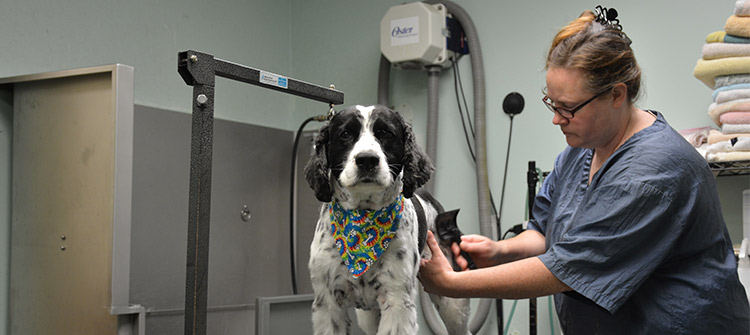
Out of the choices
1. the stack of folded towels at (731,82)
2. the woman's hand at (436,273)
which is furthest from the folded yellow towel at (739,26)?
the woman's hand at (436,273)

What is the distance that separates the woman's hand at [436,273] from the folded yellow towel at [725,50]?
1.42m

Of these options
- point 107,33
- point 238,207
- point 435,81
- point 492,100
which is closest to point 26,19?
point 107,33

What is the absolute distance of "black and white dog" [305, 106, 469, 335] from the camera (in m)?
1.62

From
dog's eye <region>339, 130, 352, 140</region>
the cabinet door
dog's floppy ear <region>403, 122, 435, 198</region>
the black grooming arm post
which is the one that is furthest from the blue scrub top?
the cabinet door

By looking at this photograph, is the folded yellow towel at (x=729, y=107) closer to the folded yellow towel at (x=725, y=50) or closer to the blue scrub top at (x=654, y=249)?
the folded yellow towel at (x=725, y=50)

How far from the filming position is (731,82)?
2453mm

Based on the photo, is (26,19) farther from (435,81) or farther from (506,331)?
(506,331)

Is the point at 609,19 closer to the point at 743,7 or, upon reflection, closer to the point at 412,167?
the point at 412,167

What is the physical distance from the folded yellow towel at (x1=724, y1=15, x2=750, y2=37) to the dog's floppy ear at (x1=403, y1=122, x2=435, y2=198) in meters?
1.40

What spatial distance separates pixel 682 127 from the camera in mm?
2904

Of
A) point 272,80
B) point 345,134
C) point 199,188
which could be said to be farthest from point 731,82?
point 199,188

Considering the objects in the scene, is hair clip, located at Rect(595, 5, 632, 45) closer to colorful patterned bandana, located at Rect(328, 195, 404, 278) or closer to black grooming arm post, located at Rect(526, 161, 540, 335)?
colorful patterned bandana, located at Rect(328, 195, 404, 278)

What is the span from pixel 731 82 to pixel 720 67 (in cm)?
7

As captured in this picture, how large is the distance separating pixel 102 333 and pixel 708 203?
179 centimetres
